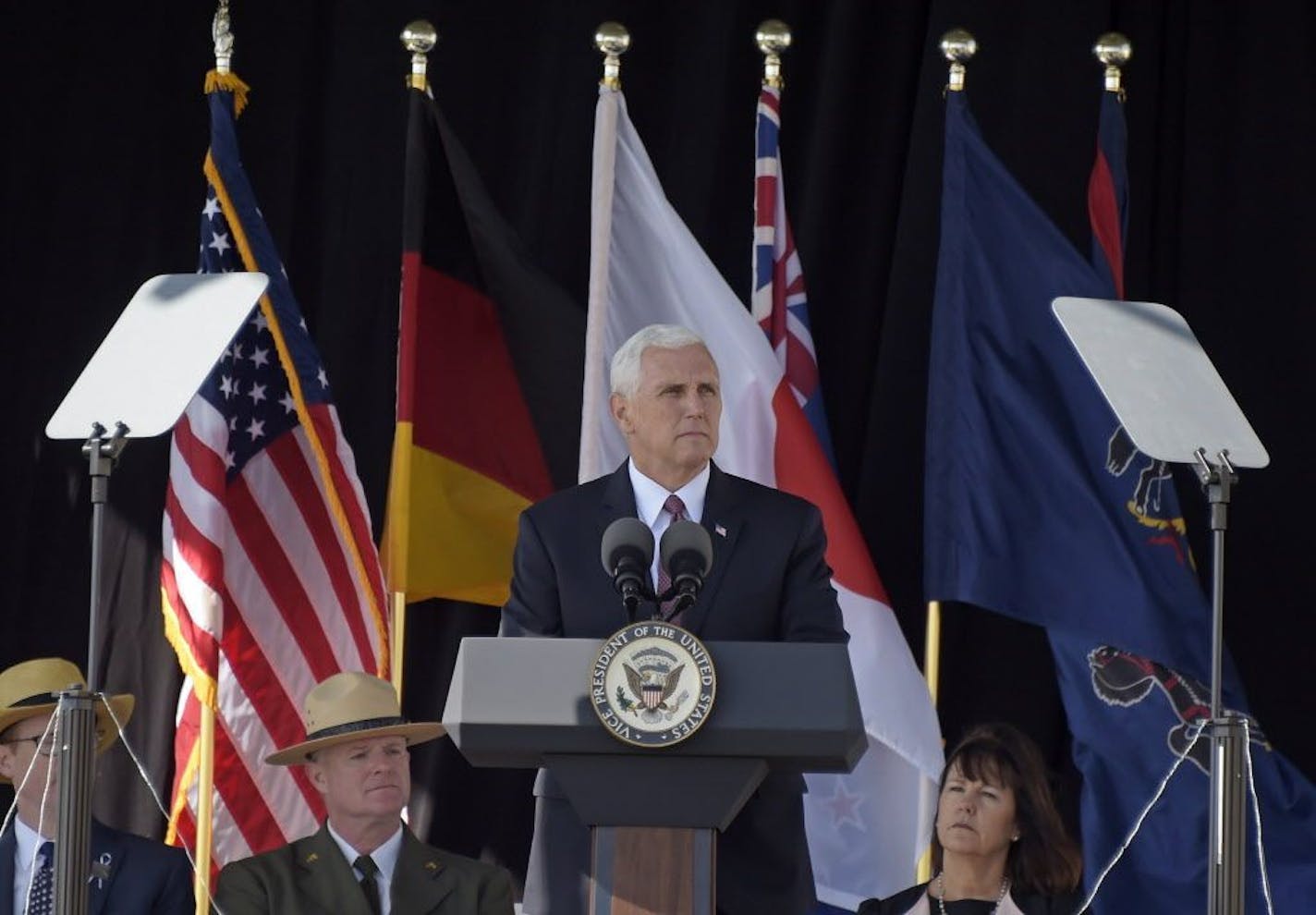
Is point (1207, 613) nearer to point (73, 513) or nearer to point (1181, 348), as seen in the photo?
point (1181, 348)

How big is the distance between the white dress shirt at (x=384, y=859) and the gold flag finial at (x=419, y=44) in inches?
75.5

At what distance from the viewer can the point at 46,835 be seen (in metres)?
4.56

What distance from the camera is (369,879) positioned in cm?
448

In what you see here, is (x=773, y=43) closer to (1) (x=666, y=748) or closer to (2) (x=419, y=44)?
(2) (x=419, y=44)

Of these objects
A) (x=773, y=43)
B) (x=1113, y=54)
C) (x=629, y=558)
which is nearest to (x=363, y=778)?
(x=629, y=558)

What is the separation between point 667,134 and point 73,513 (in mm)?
1750

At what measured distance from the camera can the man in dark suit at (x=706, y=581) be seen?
3.38 metres

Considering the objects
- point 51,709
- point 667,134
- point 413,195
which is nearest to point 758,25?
point 667,134

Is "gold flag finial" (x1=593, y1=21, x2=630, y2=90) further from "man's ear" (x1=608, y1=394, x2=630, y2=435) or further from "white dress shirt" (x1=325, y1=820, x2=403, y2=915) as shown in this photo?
"man's ear" (x1=608, y1=394, x2=630, y2=435)

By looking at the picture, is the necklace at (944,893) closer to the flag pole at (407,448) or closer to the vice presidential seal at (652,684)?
the flag pole at (407,448)

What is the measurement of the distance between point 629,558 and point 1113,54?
3132mm

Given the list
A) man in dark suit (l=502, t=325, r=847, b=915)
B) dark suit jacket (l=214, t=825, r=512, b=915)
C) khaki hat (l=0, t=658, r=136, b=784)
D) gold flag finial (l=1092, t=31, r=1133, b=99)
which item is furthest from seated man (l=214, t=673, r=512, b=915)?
gold flag finial (l=1092, t=31, r=1133, b=99)

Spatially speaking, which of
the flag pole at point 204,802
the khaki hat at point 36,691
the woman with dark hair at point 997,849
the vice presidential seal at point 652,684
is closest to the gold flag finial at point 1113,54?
the woman with dark hair at point 997,849

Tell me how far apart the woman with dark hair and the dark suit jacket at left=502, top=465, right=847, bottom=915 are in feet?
3.71
